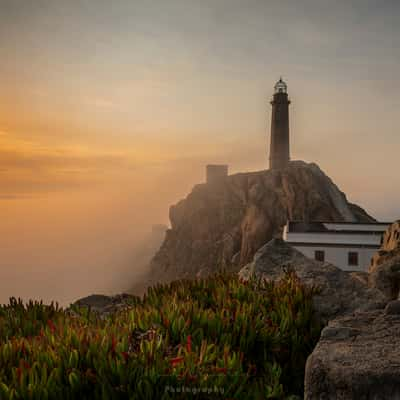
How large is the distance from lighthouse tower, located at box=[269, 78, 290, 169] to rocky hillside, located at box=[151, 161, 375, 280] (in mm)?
2101

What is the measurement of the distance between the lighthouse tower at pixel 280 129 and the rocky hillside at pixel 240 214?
2.10 metres

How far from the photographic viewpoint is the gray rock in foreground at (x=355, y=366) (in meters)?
3.60

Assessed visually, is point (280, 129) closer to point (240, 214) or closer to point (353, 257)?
point (240, 214)

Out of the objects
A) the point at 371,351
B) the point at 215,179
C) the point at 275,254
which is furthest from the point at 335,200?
the point at 371,351

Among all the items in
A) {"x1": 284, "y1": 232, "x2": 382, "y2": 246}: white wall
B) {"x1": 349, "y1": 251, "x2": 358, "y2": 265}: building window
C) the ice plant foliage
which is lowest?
{"x1": 349, "y1": 251, "x2": 358, "y2": 265}: building window

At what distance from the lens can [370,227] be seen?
4256 cm

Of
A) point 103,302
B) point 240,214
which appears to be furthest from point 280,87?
point 103,302

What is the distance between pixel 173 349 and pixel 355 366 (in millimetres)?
1800

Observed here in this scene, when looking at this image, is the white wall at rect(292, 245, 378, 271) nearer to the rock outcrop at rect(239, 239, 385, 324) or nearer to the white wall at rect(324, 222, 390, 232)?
the white wall at rect(324, 222, 390, 232)

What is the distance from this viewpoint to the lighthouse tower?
74.9m

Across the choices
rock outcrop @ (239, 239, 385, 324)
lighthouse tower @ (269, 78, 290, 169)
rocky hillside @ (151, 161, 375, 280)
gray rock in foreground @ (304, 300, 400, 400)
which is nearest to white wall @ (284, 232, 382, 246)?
rocky hillside @ (151, 161, 375, 280)

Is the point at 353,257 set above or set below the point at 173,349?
below

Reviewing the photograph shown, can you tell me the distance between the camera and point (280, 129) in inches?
2950

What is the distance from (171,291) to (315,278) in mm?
2583
